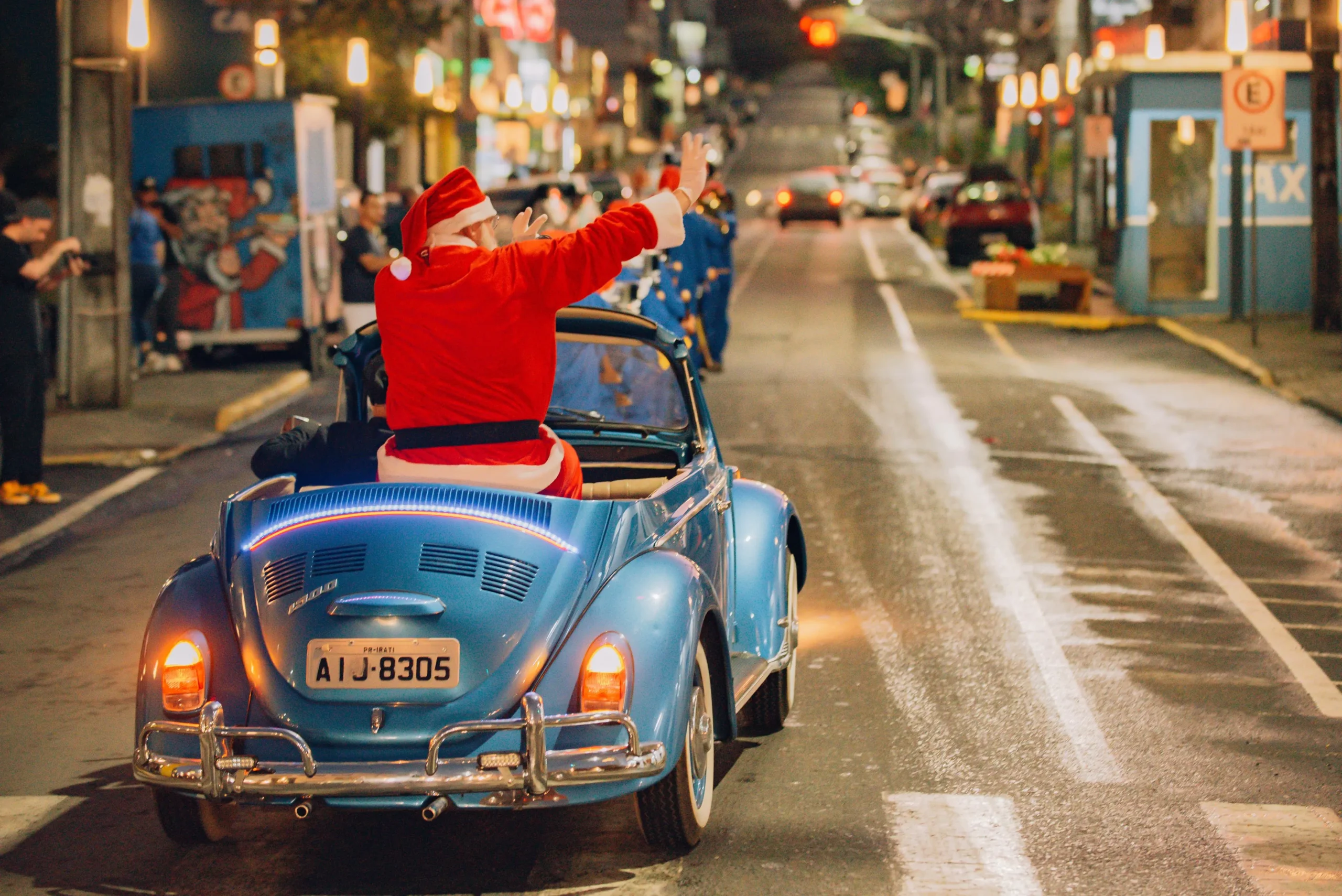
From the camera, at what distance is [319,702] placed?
4875 millimetres

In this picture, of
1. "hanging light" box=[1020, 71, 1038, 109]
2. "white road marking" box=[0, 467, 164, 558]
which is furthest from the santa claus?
"hanging light" box=[1020, 71, 1038, 109]

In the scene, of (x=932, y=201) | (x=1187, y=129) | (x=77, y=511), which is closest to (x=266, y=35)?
(x=1187, y=129)

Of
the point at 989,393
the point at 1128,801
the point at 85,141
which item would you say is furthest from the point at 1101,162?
the point at 1128,801

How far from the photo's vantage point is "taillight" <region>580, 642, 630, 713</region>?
490 centimetres

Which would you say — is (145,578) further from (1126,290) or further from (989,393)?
(1126,290)

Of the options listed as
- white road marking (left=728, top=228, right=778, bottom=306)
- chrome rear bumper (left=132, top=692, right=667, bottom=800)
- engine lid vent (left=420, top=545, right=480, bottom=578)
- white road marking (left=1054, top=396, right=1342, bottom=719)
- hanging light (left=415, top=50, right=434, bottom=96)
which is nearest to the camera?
chrome rear bumper (left=132, top=692, right=667, bottom=800)

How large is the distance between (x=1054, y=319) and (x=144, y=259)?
38.1ft

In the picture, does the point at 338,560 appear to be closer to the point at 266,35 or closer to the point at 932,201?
the point at 266,35

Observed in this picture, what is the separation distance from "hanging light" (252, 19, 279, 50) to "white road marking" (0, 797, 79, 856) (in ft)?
65.0

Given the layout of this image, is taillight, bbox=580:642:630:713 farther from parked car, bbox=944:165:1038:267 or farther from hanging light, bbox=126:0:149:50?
parked car, bbox=944:165:1038:267

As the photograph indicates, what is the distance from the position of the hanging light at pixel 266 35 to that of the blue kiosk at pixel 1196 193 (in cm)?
1088

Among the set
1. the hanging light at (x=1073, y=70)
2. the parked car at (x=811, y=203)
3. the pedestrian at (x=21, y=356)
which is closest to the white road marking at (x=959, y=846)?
the pedestrian at (x=21, y=356)

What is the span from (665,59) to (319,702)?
A: 128281mm

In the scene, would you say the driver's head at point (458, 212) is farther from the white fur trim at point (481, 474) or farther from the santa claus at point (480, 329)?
the white fur trim at point (481, 474)
